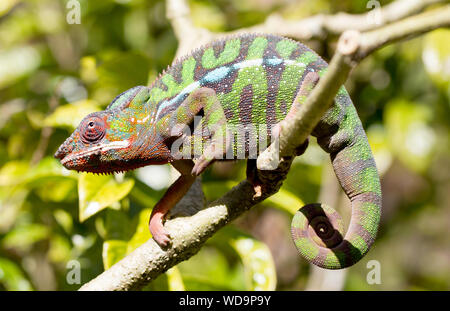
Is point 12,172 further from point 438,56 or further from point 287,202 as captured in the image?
point 438,56

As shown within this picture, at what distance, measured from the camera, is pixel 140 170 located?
3.65 metres

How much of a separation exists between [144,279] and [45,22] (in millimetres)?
2903

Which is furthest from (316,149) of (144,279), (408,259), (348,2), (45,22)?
(408,259)

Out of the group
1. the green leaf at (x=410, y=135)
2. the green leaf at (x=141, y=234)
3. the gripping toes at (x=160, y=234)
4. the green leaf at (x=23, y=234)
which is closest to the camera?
the gripping toes at (x=160, y=234)

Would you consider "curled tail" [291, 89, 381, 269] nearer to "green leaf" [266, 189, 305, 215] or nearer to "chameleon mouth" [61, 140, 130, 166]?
"green leaf" [266, 189, 305, 215]

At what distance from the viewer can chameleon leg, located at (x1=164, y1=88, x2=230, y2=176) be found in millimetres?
2348

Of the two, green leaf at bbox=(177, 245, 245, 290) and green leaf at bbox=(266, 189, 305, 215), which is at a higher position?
green leaf at bbox=(266, 189, 305, 215)

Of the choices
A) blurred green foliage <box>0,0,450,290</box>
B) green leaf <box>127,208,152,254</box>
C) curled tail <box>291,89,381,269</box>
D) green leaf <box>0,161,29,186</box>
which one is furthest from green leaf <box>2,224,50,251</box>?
curled tail <box>291,89,381,269</box>

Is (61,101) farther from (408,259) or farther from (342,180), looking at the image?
(408,259)

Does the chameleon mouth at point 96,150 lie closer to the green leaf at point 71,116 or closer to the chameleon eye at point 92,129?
the chameleon eye at point 92,129

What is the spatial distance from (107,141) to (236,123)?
585 millimetres

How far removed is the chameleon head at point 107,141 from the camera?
8.34ft

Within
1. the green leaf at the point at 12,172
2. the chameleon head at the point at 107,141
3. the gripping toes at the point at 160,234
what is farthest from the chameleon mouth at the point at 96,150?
the green leaf at the point at 12,172

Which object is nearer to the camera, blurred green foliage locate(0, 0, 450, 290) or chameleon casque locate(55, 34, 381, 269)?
chameleon casque locate(55, 34, 381, 269)
